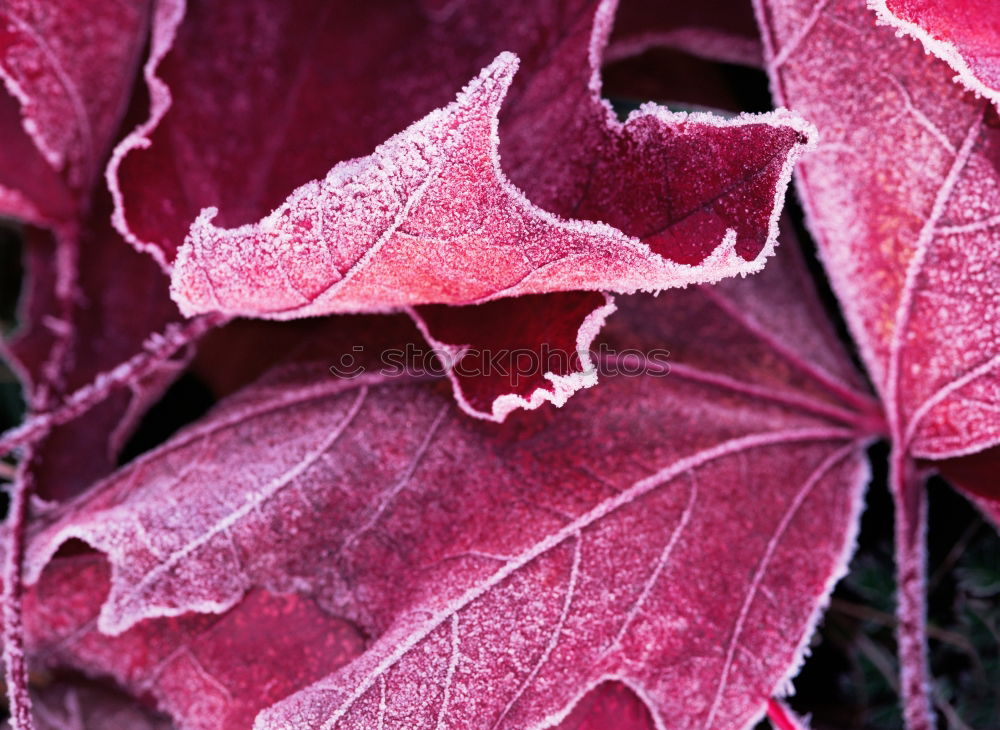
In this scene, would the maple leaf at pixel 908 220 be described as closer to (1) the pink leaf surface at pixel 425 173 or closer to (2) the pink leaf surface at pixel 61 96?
(1) the pink leaf surface at pixel 425 173

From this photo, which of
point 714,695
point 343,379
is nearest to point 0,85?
point 343,379

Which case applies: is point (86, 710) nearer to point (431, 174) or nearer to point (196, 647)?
point (196, 647)

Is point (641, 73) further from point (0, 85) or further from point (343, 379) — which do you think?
point (0, 85)

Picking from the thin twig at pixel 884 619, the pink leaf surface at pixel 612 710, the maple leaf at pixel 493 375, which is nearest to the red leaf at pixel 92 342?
the maple leaf at pixel 493 375

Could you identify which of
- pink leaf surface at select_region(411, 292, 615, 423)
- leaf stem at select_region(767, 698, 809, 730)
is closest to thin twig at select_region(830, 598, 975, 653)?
leaf stem at select_region(767, 698, 809, 730)

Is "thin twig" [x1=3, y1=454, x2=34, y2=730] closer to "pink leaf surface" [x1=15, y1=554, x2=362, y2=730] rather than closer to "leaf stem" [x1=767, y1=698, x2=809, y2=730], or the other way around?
"pink leaf surface" [x1=15, y1=554, x2=362, y2=730]

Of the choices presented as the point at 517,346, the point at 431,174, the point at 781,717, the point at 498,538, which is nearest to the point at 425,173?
the point at 431,174
